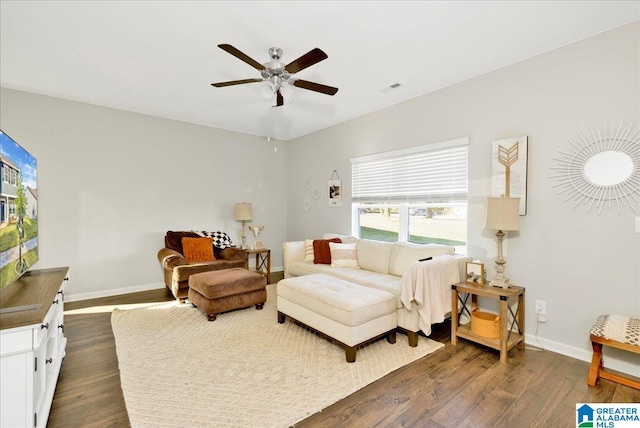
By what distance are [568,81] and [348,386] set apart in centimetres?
308

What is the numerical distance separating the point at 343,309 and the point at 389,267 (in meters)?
1.25

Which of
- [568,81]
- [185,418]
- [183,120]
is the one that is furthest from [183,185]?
[568,81]

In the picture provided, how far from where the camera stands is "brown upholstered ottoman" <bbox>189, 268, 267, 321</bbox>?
10.9 ft

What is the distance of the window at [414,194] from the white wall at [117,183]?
92.4 inches

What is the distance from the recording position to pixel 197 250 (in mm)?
4496

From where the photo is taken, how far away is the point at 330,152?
16.9 feet

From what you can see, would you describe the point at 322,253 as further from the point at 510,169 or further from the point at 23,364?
the point at 23,364

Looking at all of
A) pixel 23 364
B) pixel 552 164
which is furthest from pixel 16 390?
pixel 552 164

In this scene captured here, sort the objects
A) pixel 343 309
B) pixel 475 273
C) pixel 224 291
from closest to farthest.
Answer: pixel 343 309, pixel 475 273, pixel 224 291

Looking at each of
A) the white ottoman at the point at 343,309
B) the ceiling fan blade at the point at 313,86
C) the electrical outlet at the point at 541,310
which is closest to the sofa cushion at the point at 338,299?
the white ottoman at the point at 343,309

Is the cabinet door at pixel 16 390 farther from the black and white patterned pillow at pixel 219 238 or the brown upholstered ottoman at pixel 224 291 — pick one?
the black and white patterned pillow at pixel 219 238

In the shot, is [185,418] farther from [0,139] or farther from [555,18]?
[555,18]

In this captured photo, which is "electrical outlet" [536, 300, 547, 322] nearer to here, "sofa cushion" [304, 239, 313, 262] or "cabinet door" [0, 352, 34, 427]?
"sofa cushion" [304, 239, 313, 262]

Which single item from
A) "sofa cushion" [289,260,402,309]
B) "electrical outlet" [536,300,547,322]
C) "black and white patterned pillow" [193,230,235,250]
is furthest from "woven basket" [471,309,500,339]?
"black and white patterned pillow" [193,230,235,250]
